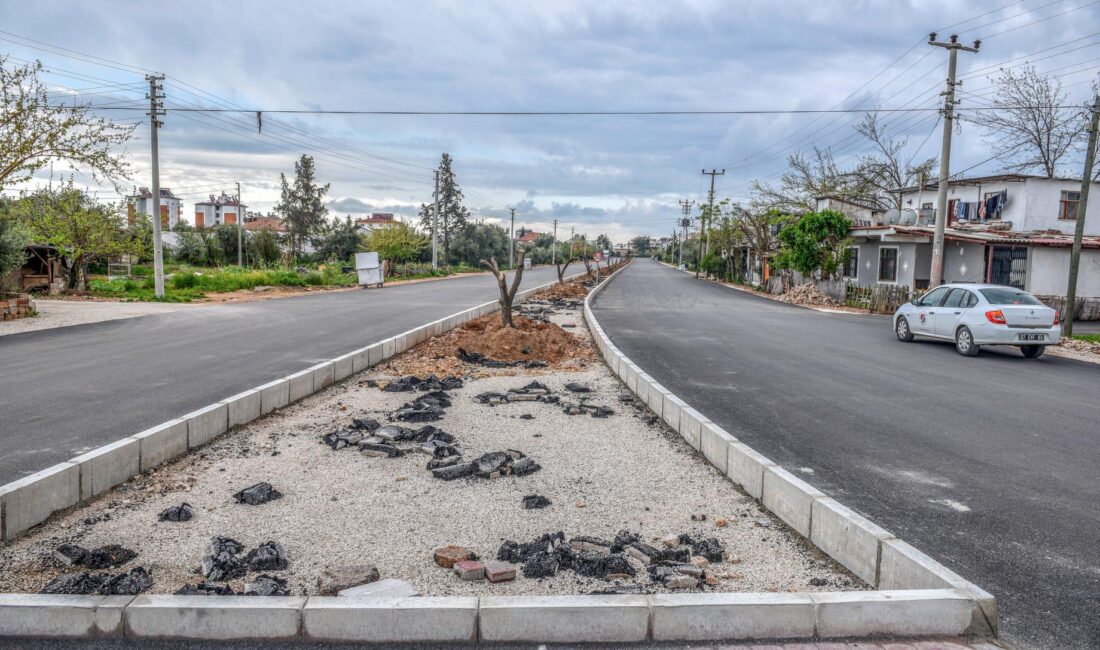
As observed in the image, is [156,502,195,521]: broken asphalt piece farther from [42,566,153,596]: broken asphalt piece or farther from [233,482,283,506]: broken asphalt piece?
[42,566,153,596]: broken asphalt piece

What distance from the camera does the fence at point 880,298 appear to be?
27.0m

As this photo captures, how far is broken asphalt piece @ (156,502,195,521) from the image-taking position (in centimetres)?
496

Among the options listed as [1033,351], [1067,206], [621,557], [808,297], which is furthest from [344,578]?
[1067,206]

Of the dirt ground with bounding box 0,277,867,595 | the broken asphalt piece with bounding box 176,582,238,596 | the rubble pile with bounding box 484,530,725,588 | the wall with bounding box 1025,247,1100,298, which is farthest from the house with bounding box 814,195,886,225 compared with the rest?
the broken asphalt piece with bounding box 176,582,238,596

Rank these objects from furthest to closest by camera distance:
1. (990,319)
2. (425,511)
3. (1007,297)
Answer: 1. (1007,297)
2. (990,319)
3. (425,511)

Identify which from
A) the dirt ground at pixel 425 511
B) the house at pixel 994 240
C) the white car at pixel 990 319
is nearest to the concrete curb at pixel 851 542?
the dirt ground at pixel 425 511

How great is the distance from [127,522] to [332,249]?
69856mm

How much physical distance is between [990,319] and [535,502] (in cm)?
1229

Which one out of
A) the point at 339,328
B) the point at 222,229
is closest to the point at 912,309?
the point at 339,328

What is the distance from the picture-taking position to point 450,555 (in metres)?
4.27

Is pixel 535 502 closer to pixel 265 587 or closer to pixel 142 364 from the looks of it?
pixel 265 587

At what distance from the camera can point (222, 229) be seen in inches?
2491

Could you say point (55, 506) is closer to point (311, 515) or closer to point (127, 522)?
point (127, 522)

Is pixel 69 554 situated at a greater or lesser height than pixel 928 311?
lesser
